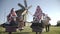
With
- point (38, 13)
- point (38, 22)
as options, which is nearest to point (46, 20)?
point (38, 13)

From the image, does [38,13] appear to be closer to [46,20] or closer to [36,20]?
[36,20]

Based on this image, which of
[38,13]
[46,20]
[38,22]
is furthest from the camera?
[46,20]

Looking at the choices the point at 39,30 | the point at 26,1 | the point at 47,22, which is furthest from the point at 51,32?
the point at 26,1

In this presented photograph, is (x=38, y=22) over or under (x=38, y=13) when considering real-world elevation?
under

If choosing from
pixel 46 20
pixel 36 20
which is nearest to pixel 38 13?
pixel 36 20

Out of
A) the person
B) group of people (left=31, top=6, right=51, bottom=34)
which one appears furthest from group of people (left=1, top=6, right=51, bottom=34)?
the person

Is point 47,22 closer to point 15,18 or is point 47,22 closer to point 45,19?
point 45,19

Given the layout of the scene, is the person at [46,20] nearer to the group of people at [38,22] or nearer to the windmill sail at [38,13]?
the group of people at [38,22]

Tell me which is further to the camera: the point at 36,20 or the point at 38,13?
the point at 38,13

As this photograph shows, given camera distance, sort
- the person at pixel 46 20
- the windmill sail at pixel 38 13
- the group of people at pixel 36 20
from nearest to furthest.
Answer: the group of people at pixel 36 20 < the windmill sail at pixel 38 13 < the person at pixel 46 20

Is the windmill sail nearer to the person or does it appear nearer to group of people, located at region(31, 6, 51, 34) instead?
group of people, located at region(31, 6, 51, 34)

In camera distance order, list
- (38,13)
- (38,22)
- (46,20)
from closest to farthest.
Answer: (38,22) < (38,13) < (46,20)

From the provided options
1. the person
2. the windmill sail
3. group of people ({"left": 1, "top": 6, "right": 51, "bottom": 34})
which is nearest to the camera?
group of people ({"left": 1, "top": 6, "right": 51, "bottom": 34})

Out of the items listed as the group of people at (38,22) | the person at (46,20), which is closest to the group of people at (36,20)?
the group of people at (38,22)
